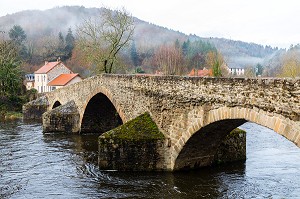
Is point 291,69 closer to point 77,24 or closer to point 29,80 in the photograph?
point 29,80

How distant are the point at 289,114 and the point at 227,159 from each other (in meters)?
7.59

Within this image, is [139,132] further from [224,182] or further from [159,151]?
[224,182]

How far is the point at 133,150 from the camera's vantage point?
14.4 metres

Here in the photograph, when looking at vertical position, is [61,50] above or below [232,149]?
above

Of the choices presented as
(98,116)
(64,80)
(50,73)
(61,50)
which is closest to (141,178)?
(98,116)

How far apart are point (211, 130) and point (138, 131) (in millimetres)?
3103

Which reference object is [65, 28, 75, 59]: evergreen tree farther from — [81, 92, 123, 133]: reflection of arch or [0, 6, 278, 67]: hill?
[81, 92, 123, 133]: reflection of arch

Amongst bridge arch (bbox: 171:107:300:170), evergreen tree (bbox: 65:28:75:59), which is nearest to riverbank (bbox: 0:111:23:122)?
bridge arch (bbox: 171:107:300:170)

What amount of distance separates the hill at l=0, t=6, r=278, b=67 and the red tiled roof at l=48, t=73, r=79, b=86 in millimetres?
78815

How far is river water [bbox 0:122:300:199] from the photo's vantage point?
40.9 feet

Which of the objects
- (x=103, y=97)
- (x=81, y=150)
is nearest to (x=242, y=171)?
(x=81, y=150)

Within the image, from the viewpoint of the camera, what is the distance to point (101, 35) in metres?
35.5

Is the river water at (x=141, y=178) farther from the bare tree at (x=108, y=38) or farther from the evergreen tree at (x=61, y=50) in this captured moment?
the evergreen tree at (x=61, y=50)

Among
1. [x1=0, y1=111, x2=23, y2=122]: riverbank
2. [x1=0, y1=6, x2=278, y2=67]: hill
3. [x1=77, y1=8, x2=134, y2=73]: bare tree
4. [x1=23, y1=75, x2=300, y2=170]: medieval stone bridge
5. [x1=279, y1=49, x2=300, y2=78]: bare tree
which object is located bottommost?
[x1=0, y1=111, x2=23, y2=122]: riverbank
